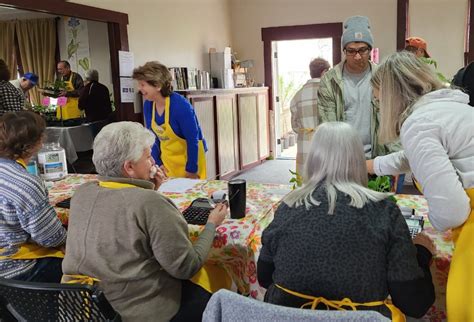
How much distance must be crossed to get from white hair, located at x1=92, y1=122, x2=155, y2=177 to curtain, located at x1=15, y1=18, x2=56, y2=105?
17.3 ft

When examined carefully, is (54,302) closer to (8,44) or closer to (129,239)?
(129,239)

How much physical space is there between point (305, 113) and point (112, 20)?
6.82 ft

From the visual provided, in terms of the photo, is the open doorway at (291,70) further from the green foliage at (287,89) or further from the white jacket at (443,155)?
the white jacket at (443,155)

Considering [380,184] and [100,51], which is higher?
[100,51]

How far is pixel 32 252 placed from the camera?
1773mm

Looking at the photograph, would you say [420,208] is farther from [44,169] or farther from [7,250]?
[44,169]

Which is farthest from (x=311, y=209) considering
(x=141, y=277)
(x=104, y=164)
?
(x=104, y=164)

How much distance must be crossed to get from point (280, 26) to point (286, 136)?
2.10m

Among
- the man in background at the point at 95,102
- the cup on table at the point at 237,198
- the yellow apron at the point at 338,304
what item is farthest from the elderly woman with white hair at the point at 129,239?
Result: the man in background at the point at 95,102

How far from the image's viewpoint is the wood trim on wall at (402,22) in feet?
19.0

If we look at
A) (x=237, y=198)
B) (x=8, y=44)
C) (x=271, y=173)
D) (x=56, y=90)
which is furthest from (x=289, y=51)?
(x=237, y=198)

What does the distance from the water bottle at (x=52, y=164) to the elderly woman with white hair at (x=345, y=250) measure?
5.94 ft

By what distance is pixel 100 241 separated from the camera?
137cm

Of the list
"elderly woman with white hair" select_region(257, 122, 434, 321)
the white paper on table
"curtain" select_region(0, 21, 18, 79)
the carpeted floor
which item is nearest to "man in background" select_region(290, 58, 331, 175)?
the white paper on table
